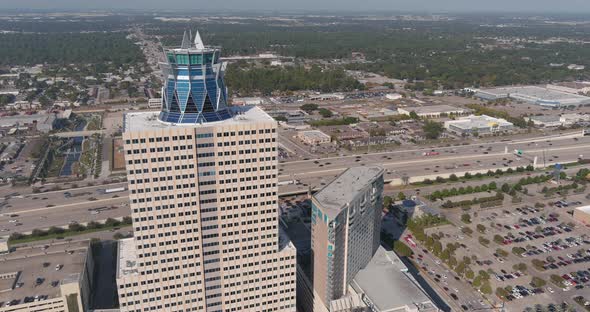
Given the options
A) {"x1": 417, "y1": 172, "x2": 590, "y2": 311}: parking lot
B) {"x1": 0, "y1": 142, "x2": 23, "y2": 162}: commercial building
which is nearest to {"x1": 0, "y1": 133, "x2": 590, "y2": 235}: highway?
{"x1": 417, "y1": 172, "x2": 590, "y2": 311}: parking lot

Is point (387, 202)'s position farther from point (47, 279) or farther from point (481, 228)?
point (47, 279)

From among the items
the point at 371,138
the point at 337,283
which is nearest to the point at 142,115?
the point at 337,283

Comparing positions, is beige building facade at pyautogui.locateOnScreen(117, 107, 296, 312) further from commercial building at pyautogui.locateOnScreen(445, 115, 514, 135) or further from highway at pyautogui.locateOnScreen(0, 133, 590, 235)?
commercial building at pyautogui.locateOnScreen(445, 115, 514, 135)

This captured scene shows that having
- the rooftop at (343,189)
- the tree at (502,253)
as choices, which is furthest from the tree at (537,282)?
the rooftop at (343,189)

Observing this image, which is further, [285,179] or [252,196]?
[285,179]

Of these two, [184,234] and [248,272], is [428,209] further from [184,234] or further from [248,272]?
[184,234]

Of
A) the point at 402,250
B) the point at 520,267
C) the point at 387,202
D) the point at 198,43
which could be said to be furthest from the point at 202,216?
the point at 387,202
